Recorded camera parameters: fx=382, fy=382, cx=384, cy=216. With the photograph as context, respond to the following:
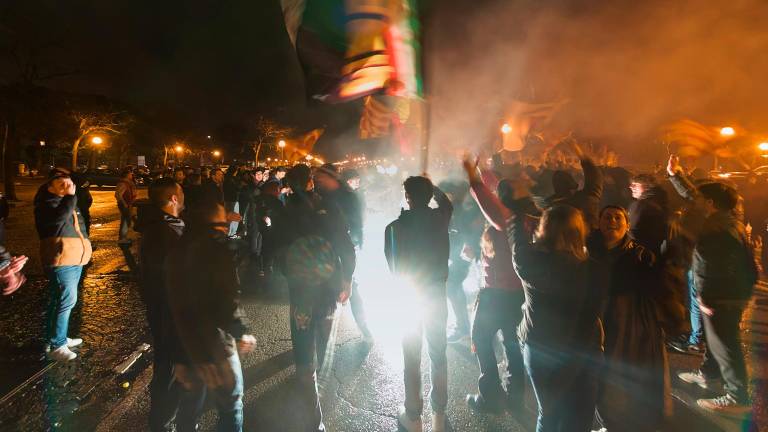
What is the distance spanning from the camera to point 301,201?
2783 mm

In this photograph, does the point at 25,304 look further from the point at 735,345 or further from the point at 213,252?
the point at 735,345

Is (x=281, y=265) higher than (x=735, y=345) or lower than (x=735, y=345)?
higher

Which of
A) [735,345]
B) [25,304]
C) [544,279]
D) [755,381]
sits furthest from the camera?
[25,304]

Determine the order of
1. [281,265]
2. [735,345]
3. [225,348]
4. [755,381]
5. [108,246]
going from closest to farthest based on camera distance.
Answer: [225,348] < [281,265] < [735,345] < [755,381] < [108,246]

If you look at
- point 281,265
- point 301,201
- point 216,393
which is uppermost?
point 301,201

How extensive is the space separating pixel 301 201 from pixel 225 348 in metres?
1.09

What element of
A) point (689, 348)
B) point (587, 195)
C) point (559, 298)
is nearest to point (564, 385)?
point (559, 298)

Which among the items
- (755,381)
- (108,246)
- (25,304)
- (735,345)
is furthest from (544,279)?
(108,246)

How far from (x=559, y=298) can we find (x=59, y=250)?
4171 millimetres

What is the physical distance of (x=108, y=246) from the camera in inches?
344

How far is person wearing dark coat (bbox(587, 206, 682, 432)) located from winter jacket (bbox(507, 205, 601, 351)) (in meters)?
0.29

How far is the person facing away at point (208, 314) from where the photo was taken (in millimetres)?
2064

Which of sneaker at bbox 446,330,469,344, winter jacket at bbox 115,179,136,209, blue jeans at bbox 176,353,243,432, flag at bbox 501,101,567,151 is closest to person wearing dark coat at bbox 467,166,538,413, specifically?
sneaker at bbox 446,330,469,344

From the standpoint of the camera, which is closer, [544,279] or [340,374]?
[544,279]
